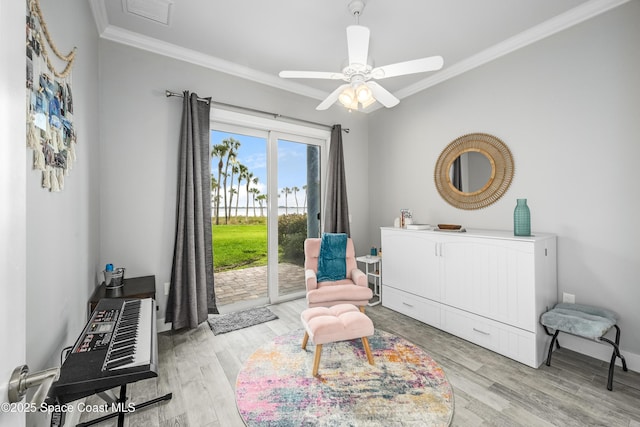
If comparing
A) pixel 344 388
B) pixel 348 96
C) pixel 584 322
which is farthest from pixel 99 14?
pixel 584 322

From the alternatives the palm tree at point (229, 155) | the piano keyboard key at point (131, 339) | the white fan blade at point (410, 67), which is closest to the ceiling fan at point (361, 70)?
the white fan blade at point (410, 67)

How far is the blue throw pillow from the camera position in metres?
3.10

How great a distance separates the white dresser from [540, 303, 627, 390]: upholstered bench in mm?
86

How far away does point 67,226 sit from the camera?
A: 159 cm

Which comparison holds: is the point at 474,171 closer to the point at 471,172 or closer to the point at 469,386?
the point at 471,172

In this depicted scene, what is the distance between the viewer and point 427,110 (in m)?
3.53

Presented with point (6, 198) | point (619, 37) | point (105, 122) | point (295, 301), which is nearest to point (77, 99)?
point (105, 122)

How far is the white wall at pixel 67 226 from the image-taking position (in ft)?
3.78

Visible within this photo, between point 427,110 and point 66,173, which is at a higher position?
point 427,110

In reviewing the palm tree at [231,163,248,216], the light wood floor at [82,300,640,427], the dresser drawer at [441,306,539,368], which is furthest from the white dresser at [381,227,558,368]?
the palm tree at [231,163,248,216]

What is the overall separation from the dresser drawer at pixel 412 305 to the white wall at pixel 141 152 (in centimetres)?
245

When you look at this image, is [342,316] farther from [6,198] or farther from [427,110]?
[427,110]

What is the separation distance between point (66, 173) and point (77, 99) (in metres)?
0.59

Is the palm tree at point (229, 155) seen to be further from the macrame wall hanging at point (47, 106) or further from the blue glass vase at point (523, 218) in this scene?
the blue glass vase at point (523, 218)
